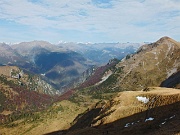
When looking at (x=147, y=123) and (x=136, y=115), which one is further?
(x=136, y=115)

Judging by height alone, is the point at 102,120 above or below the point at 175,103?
below

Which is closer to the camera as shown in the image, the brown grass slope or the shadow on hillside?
the shadow on hillside

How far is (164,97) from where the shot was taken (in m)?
128

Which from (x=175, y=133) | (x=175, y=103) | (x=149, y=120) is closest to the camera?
(x=175, y=133)

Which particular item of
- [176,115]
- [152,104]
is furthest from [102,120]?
[176,115]

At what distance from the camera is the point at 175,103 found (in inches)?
4643

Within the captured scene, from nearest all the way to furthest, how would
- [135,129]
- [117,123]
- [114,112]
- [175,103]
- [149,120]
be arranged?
1. [135,129]
2. [149,120]
3. [175,103]
4. [117,123]
5. [114,112]

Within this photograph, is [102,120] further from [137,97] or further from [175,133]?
[175,133]

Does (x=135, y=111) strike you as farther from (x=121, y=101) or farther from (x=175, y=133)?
(x=175, y=133)

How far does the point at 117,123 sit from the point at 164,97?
27800mm

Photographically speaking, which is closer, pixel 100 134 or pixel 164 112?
pixel 100 134

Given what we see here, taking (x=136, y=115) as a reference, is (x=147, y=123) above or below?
above

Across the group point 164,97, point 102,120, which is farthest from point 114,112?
point 164,97

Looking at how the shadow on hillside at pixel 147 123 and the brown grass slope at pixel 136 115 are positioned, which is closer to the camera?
the shadow on hillside at pixel 147 123
